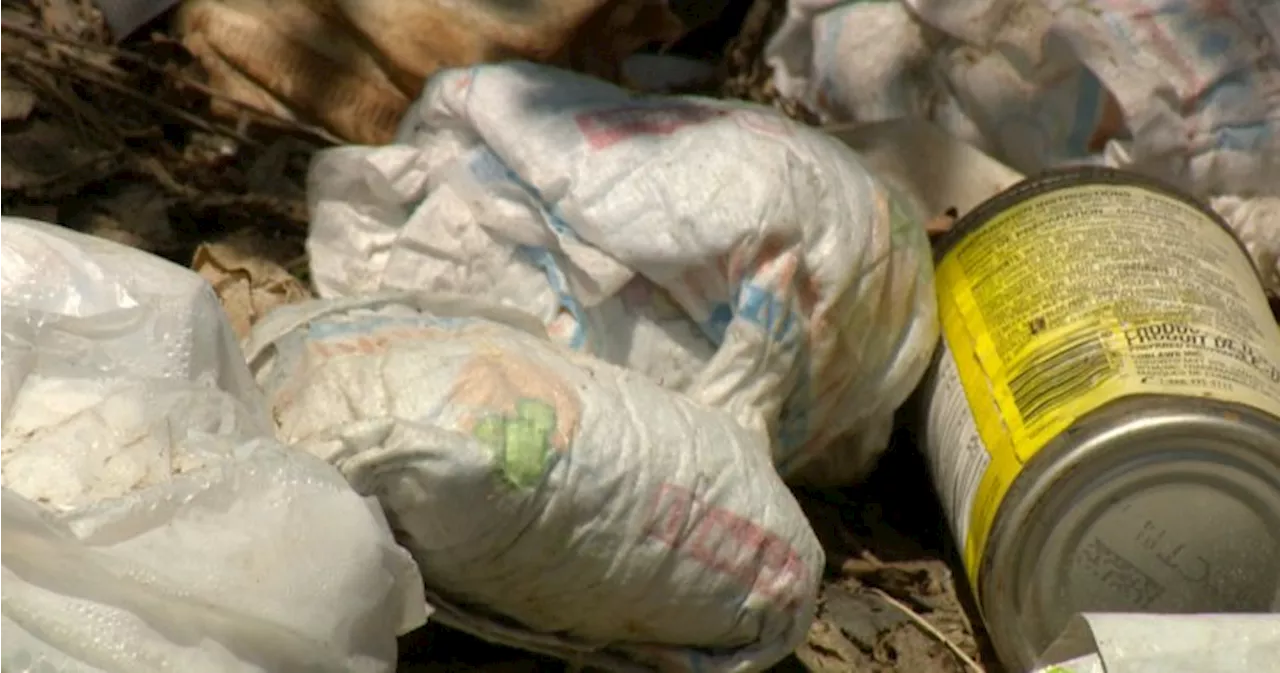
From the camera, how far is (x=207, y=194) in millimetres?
1788

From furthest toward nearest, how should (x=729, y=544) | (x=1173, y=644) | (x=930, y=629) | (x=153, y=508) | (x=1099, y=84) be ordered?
1. (x=1099, y=84)
2. (x=930, y=629)
3. (x=729, y=544)
4. (x=1173, y=644)
5. (x=153, y=508)

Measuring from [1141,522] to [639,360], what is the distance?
1.32 ft

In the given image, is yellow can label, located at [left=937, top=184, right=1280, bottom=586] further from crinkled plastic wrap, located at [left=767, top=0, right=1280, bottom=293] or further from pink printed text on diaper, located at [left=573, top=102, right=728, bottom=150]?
pink printed text on diaper, located at [left=573, top=102, right=728, bottom=150]

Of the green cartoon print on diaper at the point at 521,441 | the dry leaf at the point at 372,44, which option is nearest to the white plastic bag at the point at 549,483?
the green cartoon print on diaper at the point at 521,441

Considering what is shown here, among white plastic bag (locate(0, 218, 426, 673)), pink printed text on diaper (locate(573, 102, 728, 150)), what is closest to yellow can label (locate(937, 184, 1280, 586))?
pink printed text on diaper (locate(573, 102, 728, 150))

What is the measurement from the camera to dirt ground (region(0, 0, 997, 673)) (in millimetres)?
1570

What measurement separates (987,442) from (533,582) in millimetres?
396

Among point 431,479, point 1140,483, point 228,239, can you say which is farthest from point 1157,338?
point 228,239

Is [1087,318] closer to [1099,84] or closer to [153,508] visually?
[1099,84]

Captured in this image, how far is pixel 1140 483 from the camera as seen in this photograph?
1308mm

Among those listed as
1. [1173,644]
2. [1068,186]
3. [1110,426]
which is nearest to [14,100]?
[1068,186]

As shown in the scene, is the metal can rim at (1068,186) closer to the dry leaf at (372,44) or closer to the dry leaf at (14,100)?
the dry leaf at (372,44)

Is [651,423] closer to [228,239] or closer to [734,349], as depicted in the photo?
[734,349]

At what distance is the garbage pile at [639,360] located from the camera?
40.6 inches
